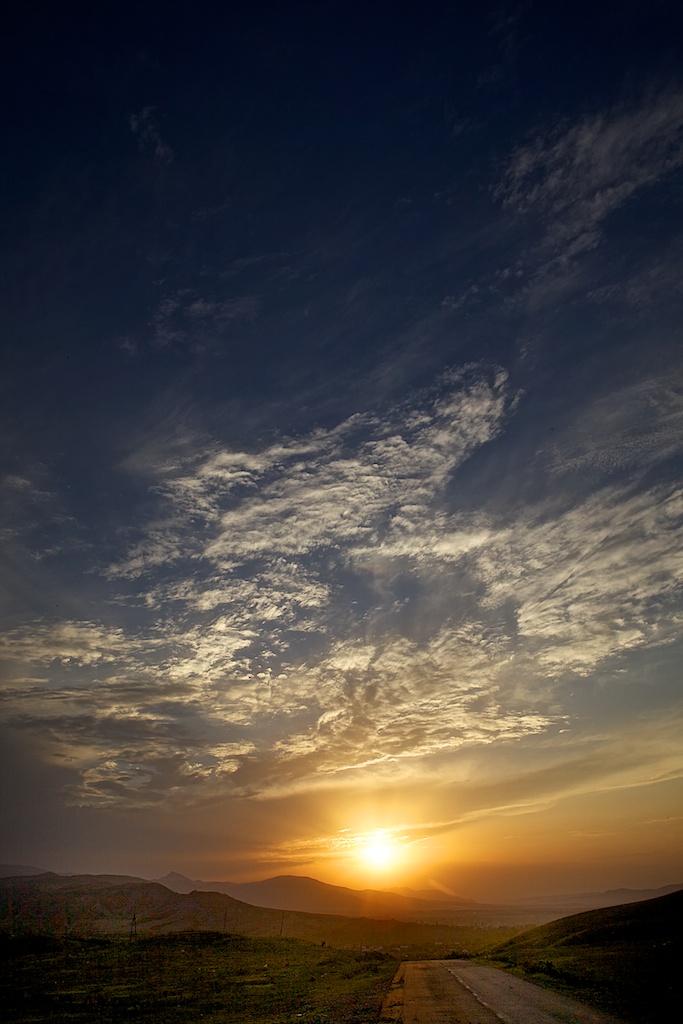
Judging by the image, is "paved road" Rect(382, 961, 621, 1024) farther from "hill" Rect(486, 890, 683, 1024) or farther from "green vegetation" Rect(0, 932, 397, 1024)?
"hill" Rect(486, 890, 683, 1024)

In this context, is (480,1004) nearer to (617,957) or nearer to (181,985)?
(617,957)

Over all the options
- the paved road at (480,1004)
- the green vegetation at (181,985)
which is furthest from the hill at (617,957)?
the green vegetation at (181,985)

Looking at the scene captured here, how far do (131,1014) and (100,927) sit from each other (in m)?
197

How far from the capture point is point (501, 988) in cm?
3641

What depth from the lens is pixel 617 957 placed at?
1852 inches

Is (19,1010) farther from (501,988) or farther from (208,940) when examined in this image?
(208,940)

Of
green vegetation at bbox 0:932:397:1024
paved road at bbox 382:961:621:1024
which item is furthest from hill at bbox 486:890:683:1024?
green vegetation at bbox 0:932:397:1024

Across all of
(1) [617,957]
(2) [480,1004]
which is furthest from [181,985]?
(1) [617,957]

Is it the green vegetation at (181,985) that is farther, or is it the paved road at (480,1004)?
the green vegetation at (181,985)

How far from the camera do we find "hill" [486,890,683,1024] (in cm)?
2999

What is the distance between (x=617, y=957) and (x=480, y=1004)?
2760cm

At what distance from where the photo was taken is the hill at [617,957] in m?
30.0

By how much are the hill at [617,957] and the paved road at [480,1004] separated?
197cm

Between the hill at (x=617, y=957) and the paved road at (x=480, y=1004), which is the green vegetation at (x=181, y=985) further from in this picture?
the hill at (x=617, y=957)
